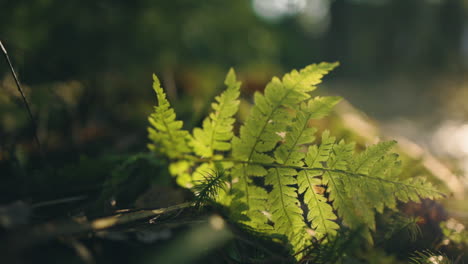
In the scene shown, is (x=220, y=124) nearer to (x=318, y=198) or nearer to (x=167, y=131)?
(x=167, y=131)

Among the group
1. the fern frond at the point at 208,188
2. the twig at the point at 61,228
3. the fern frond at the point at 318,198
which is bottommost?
the twig at the point at 61,228

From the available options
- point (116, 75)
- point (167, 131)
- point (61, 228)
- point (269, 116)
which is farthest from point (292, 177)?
point (116, 75)

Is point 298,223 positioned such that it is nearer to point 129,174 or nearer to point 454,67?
point 129,174

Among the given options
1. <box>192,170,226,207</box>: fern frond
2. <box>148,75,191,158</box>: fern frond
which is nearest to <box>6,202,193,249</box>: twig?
<box>192,170,226,207</box>: fern frond

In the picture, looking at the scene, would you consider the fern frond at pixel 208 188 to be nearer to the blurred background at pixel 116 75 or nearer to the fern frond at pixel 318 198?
the fern frond at pixel 318 198

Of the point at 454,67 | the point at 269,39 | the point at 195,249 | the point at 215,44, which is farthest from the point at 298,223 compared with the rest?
the point at 454,67

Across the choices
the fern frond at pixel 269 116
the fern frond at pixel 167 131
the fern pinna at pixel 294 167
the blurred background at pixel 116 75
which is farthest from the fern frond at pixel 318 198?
the blurred background at pixel 116 75
